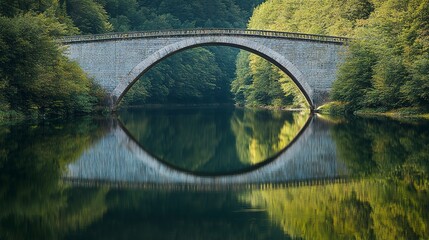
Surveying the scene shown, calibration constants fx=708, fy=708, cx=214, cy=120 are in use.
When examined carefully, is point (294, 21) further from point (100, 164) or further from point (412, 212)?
point (412, 212)

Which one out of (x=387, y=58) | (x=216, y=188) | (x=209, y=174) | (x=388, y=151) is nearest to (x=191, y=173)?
(x=209, y=174)

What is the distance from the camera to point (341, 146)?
19.6 metres

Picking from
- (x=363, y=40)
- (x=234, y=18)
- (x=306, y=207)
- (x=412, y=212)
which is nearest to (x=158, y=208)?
(x=306, y=207)

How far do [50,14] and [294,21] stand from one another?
23.7 metres

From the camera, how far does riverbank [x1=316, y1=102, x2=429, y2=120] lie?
114 ft

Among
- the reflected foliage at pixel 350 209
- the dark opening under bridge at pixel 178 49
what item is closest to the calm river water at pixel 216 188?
the reflected foliage at pixel 350 209

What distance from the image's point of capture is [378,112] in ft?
127

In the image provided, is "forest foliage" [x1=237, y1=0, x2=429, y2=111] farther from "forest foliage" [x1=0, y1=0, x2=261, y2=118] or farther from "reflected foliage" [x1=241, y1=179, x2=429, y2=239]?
"reflected foliage" [x1=241, y1=179, x2=429, y2=239]

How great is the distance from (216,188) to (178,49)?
1371 inches

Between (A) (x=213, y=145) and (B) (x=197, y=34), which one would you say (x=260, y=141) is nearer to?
(A) (x=213, y=145)

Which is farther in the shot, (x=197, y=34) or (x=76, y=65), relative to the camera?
(x=197, y=34)

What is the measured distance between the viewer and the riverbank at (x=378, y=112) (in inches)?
1365

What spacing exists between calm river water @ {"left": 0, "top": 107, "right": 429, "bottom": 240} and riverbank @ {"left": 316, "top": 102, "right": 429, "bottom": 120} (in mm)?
12441

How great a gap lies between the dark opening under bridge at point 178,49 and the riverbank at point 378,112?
8.36ft
